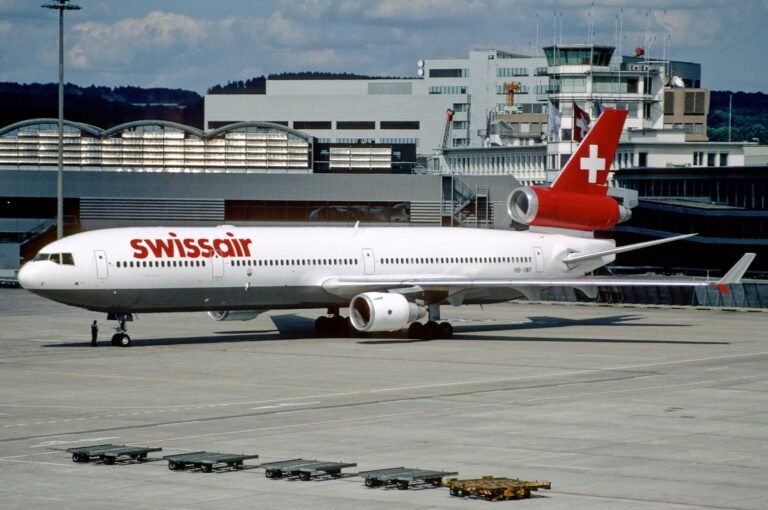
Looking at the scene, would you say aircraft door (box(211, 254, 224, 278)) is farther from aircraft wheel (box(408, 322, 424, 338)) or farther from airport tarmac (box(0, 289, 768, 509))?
aircraft wheel (box(408, 322, 424, 338))

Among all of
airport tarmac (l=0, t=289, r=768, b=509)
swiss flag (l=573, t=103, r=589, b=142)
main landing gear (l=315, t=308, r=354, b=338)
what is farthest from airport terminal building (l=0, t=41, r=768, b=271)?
main landing gear (l=315, t=308, r=354, b=338)

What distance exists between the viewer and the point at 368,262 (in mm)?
59625

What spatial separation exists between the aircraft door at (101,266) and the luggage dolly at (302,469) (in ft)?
86.5

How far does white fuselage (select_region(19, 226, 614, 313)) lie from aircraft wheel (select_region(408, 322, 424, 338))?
240cm

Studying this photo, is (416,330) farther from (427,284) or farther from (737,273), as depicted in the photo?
(737,273)

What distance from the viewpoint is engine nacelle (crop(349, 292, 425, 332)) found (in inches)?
2183

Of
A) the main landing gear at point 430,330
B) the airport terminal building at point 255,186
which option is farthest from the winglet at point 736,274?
the airport terminal building at point 255,186

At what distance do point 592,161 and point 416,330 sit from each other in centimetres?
1461

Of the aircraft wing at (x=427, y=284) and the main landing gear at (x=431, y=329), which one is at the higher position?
the aircraft wing at (x=427, y=284)

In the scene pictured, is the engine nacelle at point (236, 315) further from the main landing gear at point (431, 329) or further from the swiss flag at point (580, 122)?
the swiss flag at point (580, 122)

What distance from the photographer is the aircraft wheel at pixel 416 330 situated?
2323 inches

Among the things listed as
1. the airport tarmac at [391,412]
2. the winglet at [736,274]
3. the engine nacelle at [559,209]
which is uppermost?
the engine nacelle at [559,209]

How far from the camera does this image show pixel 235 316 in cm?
5812

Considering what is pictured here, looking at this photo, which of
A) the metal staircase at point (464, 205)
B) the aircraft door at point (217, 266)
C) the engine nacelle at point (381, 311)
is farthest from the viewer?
the metal staircase at point (464, 205)
